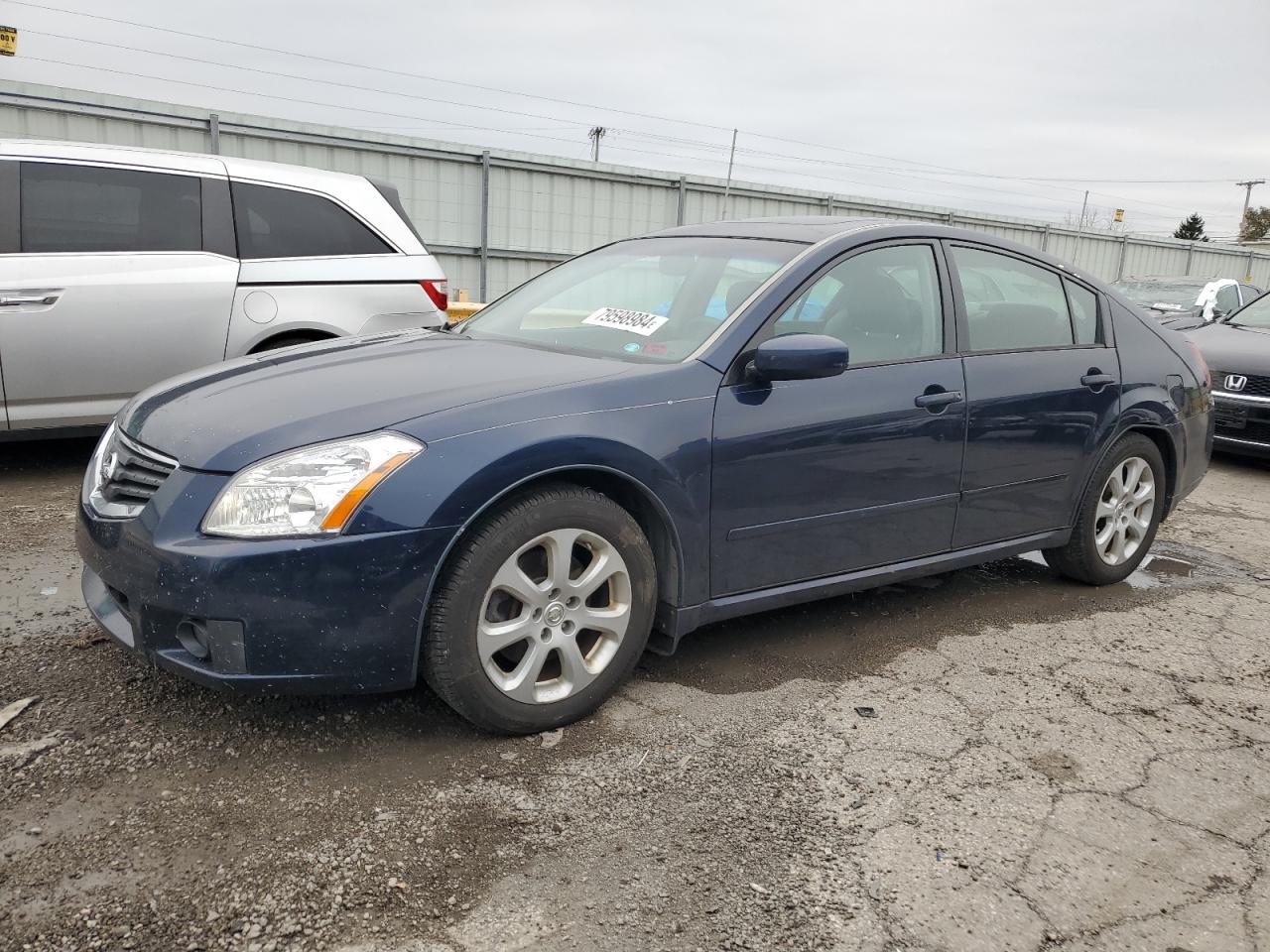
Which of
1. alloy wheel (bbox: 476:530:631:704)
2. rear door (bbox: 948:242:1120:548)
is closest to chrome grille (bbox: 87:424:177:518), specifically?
alloy wheel (bbox: 476:530:631:704)

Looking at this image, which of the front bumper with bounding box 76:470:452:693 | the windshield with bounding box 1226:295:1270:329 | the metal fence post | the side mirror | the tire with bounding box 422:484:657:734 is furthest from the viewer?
the metal fence post

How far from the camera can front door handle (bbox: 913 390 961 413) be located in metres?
3.68

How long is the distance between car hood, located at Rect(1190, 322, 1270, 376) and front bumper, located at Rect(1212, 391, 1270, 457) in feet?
0.72

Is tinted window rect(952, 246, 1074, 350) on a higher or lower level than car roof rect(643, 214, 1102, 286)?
lower

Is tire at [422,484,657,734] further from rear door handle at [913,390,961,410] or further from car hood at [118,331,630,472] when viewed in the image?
rear door handle at [913,390,961,410]

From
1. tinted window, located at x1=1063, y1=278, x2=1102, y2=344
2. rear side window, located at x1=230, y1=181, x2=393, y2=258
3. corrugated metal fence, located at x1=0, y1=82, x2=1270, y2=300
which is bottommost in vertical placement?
tinted window, located at x1=1063, y1=278, x2=1102, y2=344

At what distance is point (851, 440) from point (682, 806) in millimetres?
1435

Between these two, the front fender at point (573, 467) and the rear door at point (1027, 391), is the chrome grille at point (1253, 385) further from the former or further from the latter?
the front fender at point (573, 467)

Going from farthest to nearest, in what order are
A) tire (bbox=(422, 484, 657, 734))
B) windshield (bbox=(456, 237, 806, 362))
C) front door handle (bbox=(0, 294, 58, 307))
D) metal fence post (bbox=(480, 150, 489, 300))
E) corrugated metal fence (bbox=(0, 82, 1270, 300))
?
metal fence post (bbox=(480, 150, 489, 300))
corrugated metal fence (bbox=(0, 82, 1270, 300))
front door handle (bbox=(0, 294, 58, 307))
windshield (bbox=(456, 237, 806, 362))
tire (bbox=(422, 484, 657, 734))

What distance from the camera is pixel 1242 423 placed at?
7969 millimetres

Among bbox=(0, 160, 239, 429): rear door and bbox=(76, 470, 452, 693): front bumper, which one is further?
bbox=(0, 160, 239, 429): rear door

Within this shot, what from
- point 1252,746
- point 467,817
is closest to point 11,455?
point 467,817

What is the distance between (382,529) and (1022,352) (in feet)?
9.13

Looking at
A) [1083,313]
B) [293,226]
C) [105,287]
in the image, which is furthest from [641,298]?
[105,287]
